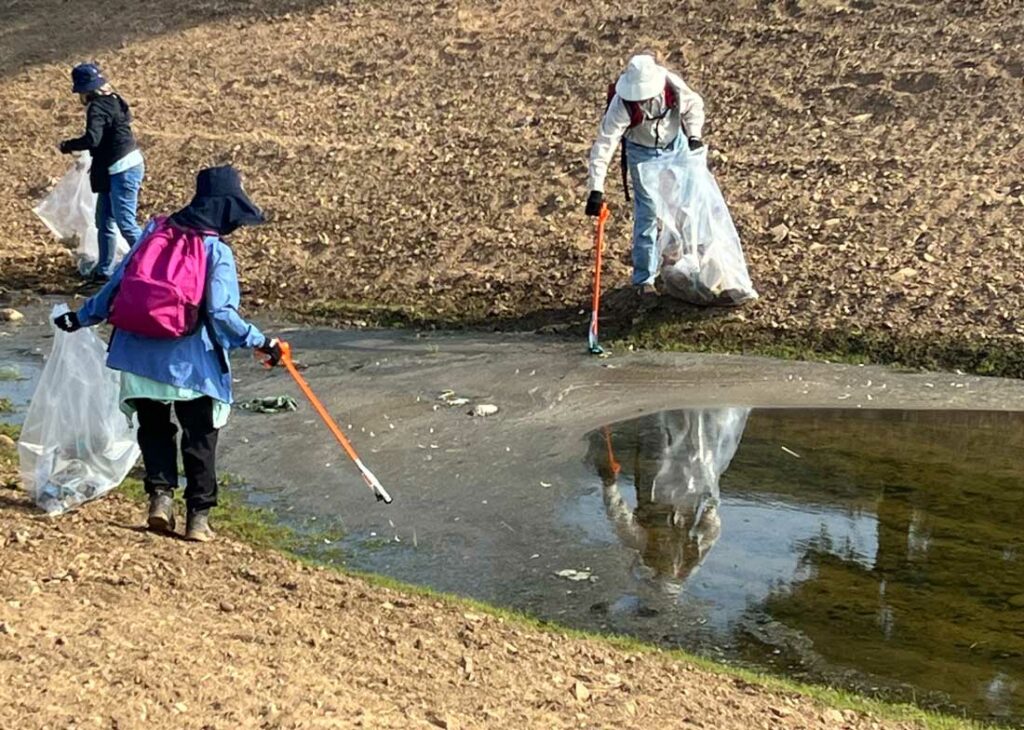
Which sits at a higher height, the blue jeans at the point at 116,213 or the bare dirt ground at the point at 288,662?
the blue jeans at the point at 116,213

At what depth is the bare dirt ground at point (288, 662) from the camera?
4008mm

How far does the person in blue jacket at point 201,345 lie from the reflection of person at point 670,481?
5.96 ft

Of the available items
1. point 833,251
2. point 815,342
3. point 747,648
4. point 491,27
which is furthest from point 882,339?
point 491,27

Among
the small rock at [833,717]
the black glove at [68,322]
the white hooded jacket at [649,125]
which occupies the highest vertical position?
the white hooded jacket at [649,125]

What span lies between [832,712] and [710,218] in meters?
5.00

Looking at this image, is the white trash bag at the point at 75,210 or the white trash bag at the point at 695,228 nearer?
the white trash bag at the point at 695,228

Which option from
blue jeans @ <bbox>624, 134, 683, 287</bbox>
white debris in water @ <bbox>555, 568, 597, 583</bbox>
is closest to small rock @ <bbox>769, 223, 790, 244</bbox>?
blue jeans @ <bbox>624, 134, 683, 287</bbox>

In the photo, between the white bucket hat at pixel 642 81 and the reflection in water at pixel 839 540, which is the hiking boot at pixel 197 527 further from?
the white bucket hat at pixel 642 81

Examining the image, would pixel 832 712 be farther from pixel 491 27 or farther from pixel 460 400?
pixel 491 27

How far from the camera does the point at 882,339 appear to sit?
8.74 meters

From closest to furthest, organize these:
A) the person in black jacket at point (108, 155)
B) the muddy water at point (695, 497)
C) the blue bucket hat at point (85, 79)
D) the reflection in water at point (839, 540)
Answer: the reflection in water at point (839, 540) < the muddy water at point (695, 497) < the blue bucket hat at point (85, 79) < the person in black jacket at point (108, 155)

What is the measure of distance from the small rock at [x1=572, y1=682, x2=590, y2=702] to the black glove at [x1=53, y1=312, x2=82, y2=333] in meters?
2.48

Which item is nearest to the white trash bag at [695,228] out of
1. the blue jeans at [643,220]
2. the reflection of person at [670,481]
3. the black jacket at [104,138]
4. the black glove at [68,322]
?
the blue jeans at [643,220]

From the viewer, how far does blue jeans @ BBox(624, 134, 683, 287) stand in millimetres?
9055
